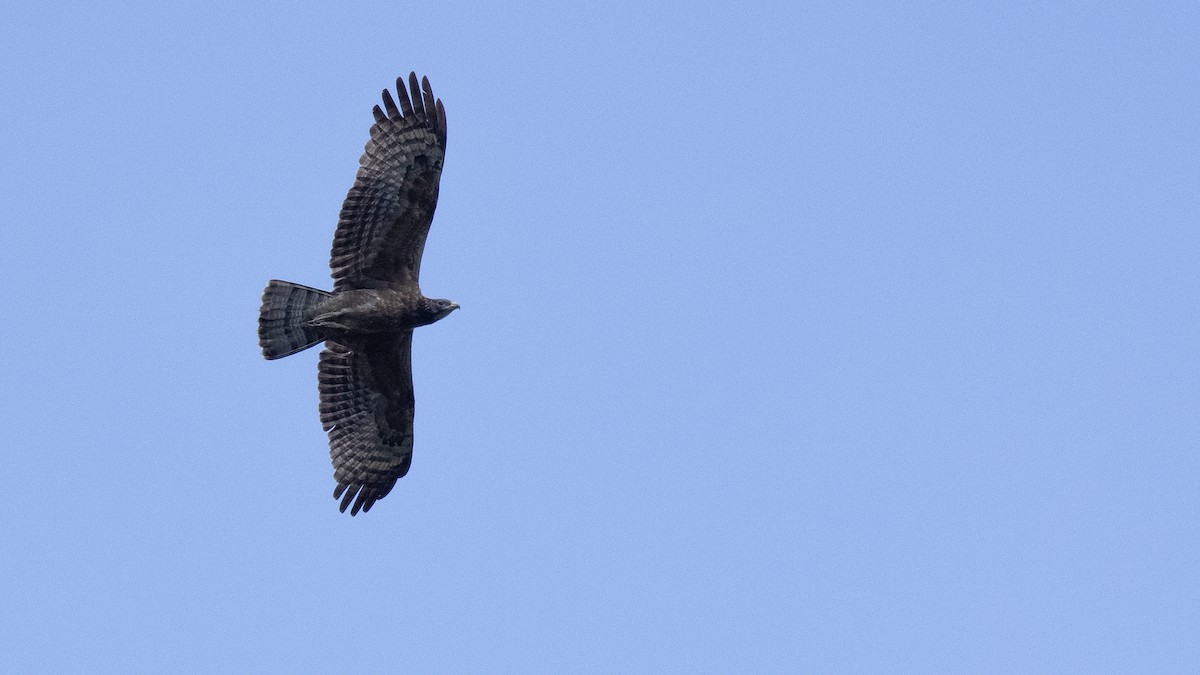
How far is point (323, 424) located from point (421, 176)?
3473mm

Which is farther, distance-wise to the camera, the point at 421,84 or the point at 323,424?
the point at 323,424

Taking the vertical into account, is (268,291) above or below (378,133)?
below

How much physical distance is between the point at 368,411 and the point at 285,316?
184 cm

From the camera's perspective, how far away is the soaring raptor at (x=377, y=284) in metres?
20.8

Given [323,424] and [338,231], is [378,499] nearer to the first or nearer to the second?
[323,424]

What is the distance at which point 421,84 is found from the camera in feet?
68.7

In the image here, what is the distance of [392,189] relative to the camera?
20.8 meters

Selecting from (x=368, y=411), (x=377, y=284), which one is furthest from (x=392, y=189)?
(x=368, y=411)

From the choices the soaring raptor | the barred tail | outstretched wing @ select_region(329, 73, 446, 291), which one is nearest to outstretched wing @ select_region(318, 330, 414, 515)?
the soaring raptor

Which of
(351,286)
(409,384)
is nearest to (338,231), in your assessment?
(351,286)

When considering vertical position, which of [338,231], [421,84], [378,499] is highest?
[421,84]

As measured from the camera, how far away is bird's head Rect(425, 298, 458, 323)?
21312 mm

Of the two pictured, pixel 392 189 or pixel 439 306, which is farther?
pixel 439 306

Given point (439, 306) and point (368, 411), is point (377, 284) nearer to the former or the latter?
point (439, 306)
